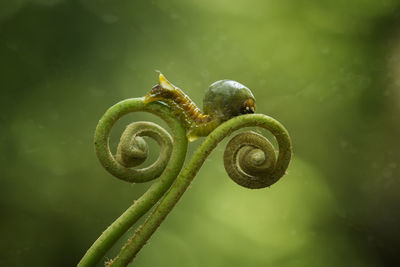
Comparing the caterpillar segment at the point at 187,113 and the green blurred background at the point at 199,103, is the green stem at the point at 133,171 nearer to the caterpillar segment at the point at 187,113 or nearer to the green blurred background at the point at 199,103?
the caterpillar segment at the point at 187,113

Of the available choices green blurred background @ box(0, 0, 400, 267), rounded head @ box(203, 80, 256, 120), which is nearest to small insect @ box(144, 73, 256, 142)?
rounded head @ box(203, 80, 256, 120)

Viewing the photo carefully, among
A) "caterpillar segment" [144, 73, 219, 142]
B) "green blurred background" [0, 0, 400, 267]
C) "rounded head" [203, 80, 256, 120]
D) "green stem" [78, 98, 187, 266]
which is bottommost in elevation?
"green stem" [78, 98, 187, 266]

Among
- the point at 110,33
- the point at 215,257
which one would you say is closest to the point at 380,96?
the point at 215,257

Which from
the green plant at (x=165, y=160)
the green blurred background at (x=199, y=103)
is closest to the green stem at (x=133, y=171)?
the green plant at (x=165, y=160)

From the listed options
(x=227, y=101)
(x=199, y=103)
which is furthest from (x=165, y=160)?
(x=199, y=103)

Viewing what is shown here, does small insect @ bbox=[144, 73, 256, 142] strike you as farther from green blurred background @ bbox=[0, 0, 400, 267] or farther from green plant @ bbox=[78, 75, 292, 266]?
green blurred background @ bbox=[0, 0, 400, 267]

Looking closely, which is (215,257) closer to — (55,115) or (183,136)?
(55,115)
